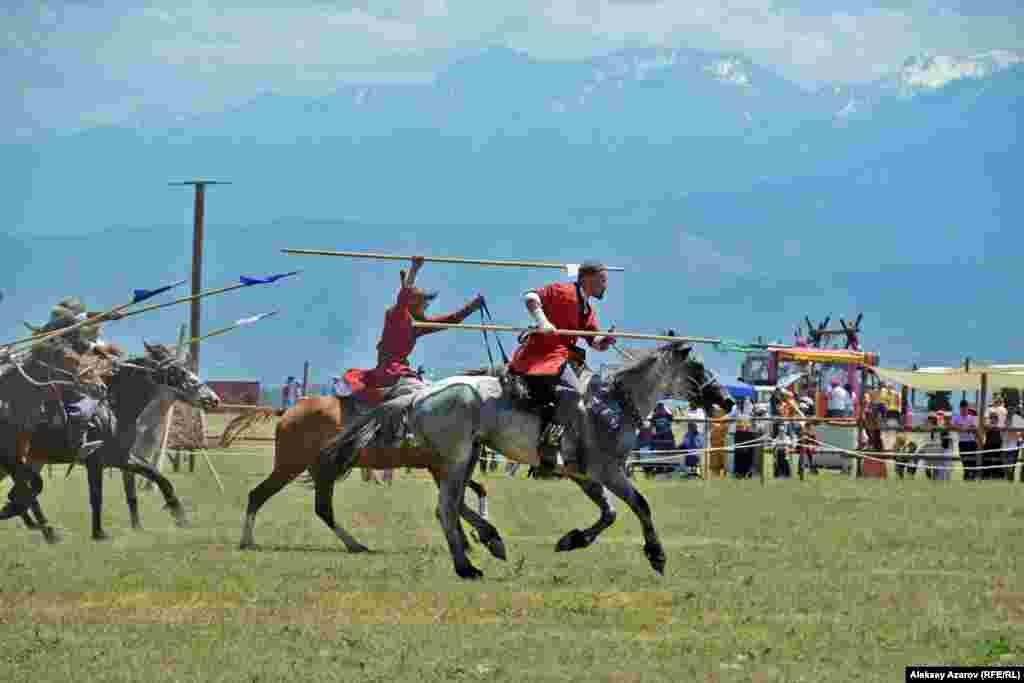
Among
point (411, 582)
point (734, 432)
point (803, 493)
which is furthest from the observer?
point (734, 432)

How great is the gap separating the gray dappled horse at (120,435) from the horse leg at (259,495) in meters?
1.67

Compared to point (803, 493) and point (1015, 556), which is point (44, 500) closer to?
point (803, 493)

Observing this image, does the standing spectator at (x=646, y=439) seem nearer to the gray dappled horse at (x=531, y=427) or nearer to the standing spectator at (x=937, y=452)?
the standing spectator at (x=937, y=452)

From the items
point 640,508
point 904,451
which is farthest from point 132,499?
point 904,451

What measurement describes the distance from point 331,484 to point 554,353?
3.58m

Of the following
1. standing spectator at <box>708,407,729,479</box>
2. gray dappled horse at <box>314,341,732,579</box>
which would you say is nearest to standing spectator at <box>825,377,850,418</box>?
standing spectator at <box>708,407,729,479</box>

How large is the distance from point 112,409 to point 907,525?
8924 millimetres

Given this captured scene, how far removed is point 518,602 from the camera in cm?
1568

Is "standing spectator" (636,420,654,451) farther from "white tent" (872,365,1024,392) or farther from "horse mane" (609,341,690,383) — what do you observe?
"horse mane" (609,341,690,383)

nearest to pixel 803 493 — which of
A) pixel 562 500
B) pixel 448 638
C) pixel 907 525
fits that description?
pixel 562 500

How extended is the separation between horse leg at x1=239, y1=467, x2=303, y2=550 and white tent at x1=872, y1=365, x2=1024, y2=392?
79.1ft

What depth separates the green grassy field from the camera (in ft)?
42.0

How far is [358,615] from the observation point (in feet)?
49.2

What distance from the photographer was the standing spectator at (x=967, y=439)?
37.9 meters
